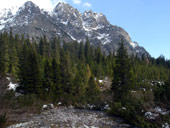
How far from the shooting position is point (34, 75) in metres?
31.7

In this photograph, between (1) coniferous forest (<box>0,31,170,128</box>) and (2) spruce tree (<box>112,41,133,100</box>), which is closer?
(1) coniferous forest (<box>0,31,170,128</box>)

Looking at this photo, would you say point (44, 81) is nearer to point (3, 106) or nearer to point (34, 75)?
point (34, 75)

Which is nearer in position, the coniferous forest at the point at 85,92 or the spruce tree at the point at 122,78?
the coniferous forest at the point at 85,92

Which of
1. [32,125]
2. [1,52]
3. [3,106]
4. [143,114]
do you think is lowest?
[32,125]

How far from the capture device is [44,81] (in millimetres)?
34094

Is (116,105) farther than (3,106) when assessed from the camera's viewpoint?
Yes

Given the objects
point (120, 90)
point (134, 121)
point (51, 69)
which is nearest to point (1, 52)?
point (51, 69)

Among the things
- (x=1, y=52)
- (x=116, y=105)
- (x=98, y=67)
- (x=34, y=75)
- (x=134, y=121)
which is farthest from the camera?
(x=98, y=67)

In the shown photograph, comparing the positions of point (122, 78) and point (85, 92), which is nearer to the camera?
point (122, 78)

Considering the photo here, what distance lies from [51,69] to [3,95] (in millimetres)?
23508

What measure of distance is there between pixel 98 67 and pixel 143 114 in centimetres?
5003

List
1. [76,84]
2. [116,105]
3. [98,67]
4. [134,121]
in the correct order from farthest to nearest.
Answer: [98,67] → [76,84] → [116,105] → [134,121]

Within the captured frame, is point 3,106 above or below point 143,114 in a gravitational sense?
above

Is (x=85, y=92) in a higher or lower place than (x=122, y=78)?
lower
